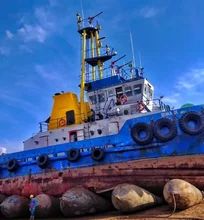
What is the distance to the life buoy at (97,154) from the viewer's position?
12.0 metres

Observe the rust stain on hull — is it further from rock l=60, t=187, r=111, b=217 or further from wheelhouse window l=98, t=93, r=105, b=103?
wheelhouse window l=98, t=93, r=105, b=103

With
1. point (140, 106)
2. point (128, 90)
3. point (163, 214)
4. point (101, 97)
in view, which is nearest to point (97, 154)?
point (163, 214)

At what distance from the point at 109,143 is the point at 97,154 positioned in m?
0.56

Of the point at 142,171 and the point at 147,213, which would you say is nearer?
the point at 147,213

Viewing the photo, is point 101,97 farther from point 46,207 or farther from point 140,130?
point 46,207

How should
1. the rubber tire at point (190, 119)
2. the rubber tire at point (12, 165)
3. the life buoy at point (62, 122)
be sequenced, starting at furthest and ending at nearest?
the life buoy at point (62, 122)
the rubber tire at point (12, 165)
the rubber tire at point (190, 119)

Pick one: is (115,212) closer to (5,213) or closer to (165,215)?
(165,215)

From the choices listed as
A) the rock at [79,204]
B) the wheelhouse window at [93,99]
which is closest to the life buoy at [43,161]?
the rock at [79,204]

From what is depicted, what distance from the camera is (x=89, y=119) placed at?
632 inches

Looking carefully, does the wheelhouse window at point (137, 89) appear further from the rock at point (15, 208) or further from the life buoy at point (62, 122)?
the rock at point (15, 208)

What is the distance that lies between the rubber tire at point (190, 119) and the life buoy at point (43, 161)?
5.42 metres

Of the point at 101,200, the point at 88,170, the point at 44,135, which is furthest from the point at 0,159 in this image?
the point at 101,200

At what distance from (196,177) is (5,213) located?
6553mm

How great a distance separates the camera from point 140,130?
1148 centimetres
